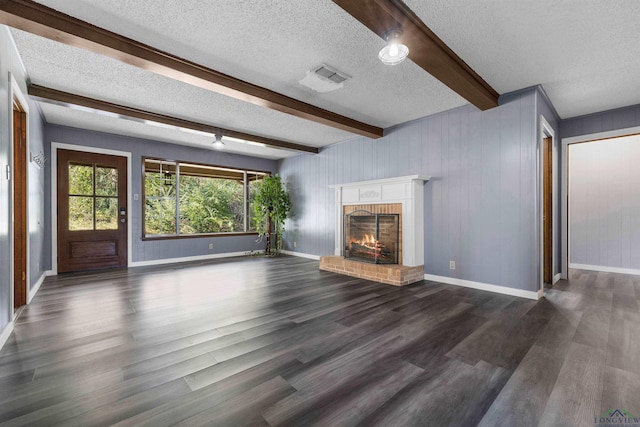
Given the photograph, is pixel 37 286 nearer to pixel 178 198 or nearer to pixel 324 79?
pixel 178 198

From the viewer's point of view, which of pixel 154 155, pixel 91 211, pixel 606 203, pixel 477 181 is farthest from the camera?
pixel 154 155

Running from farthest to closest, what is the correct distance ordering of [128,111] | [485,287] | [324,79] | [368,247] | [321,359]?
1. [368,247]
2. [128,111]
3. [485,287]
4. [324,79]
5. [321,359]

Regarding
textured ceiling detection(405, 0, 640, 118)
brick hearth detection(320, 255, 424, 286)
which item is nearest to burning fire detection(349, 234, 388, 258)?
brick hearth detection(320, 255, 424, 286)

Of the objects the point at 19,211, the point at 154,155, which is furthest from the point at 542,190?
the point at 154,155

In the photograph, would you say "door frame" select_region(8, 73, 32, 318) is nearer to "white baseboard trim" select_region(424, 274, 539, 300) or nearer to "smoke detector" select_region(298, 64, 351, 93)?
"smoke detector" select_region(298, 64, 351, 93)

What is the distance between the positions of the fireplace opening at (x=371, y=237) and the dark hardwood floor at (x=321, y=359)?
1.05 metres

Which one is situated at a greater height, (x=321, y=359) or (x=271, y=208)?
(x=271, y=208)

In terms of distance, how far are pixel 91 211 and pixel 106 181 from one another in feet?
1.94

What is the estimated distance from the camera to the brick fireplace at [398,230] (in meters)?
4.12

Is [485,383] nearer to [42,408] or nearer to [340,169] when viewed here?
[42,408]

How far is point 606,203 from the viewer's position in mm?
4852

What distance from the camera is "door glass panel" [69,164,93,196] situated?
15.9ft

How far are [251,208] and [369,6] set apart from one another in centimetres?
618

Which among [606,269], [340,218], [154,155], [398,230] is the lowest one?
[606,269]
